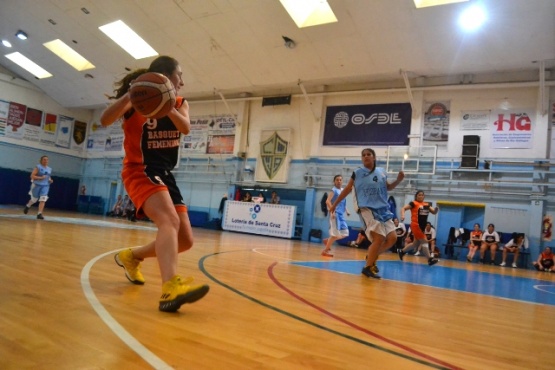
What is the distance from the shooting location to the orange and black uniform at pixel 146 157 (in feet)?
9.16

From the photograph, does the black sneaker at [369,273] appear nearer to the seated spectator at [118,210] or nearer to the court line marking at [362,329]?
the court line marking at [362,329]

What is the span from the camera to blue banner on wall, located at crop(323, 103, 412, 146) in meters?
15.6

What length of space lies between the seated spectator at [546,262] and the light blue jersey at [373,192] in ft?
29.8

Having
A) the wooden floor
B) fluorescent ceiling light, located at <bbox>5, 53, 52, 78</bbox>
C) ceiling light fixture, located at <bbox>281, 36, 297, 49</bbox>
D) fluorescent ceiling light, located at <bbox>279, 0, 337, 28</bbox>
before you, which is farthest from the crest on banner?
the wooden floor

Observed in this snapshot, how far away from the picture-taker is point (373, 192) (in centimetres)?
→ 584

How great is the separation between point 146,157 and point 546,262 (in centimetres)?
1302

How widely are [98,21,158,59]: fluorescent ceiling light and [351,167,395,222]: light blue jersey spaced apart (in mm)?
13564

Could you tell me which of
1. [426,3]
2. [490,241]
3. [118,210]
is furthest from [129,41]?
[490,241]

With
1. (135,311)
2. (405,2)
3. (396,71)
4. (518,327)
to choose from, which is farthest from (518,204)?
(135,311)

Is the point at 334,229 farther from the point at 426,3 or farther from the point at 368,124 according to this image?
the point at 368,124

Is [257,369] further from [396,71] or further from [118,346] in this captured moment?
[396,71]

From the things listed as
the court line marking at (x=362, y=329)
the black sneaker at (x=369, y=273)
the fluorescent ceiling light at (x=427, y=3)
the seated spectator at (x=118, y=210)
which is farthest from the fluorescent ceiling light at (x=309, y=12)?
the seated spectator at (x=118, y=210)

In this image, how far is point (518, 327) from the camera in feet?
9.73

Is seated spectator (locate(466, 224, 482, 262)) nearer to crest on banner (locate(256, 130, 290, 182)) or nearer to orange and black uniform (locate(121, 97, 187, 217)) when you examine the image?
crest on banner (locate(256, 130, 290, 182))
